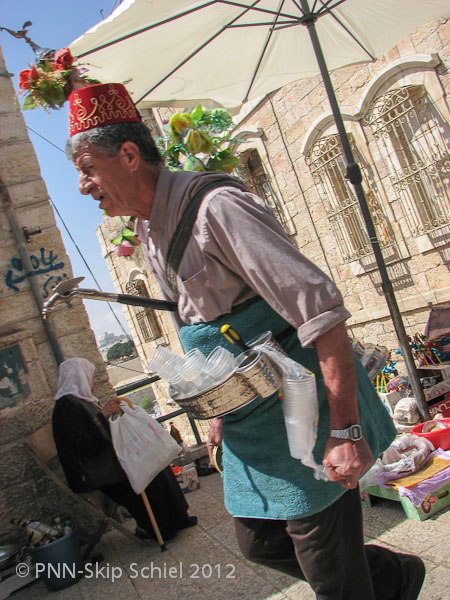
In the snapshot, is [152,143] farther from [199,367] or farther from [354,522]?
[354,522]

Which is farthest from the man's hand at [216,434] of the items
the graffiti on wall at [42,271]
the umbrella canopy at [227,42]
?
the graffiti on wall at [42,271]

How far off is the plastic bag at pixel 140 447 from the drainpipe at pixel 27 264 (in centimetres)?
111

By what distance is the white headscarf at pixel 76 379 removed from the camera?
4.19m

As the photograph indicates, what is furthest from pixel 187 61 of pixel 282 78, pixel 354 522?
pixel 354 522

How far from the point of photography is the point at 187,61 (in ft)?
14.3

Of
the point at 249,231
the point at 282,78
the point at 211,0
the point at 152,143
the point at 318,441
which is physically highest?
the point at 211,0

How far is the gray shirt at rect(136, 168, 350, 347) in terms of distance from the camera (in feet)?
4.39

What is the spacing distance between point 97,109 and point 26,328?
10.9ft

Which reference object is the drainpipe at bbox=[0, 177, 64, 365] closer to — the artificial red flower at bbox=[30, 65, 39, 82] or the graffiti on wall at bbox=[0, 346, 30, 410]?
the graffiti on wall at bbox=[0, 346, 30, 410]

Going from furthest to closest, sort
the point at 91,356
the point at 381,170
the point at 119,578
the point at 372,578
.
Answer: the point at 381,170 → the point at 91,356 → the point at 119,578 → the point at 372,578

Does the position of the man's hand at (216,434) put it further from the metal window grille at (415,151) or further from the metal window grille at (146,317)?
the metal window grille at (146,317)

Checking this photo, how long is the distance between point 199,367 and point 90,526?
3.52 metres

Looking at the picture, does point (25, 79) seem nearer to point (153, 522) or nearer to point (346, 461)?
point (346, 461)

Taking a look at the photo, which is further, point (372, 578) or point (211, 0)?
point (211, 0)
